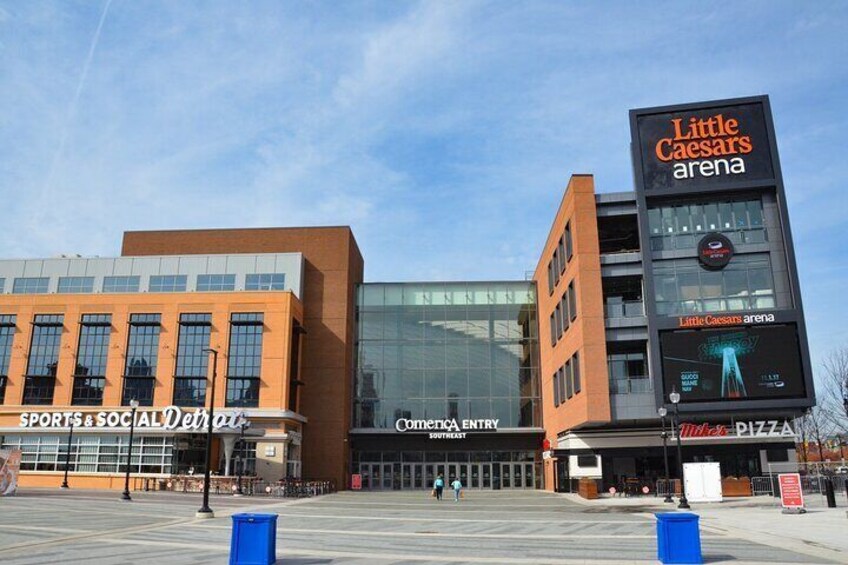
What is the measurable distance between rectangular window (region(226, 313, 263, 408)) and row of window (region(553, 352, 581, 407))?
22777 millimetres

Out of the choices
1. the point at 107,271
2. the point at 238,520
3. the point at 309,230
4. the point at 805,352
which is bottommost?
the point at 238,520

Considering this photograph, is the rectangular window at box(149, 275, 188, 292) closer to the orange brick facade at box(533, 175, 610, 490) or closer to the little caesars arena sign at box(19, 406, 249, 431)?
the little caesars arena sign at box(19, 406, 249, 431)

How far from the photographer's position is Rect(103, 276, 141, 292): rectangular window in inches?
2379

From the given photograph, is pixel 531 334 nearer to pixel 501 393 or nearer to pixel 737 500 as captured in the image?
pixel 501 393

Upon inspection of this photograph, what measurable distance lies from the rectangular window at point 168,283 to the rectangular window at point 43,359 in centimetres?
768

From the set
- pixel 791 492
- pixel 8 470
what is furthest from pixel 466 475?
pixel 8 470

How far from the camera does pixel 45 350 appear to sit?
55.8 m

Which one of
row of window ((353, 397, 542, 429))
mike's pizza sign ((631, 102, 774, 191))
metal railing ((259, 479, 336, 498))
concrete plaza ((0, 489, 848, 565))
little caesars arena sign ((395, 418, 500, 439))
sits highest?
mike's pizza sign ((631, 102, 774, 191))

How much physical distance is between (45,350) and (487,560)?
50.4 m

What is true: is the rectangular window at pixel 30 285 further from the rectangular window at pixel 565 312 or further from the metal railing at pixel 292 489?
the rectangular window at pixel 565 312

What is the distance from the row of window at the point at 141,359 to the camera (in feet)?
176

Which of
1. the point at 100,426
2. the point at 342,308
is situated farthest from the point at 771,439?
the point at 100,426

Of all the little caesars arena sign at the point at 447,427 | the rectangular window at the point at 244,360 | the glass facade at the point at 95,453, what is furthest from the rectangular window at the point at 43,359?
the little caesars arena sign at the point at 447,427

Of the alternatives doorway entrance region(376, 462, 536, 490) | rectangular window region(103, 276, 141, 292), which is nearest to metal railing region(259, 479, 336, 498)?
doorway entrance region(376, 462, 536, 490)
